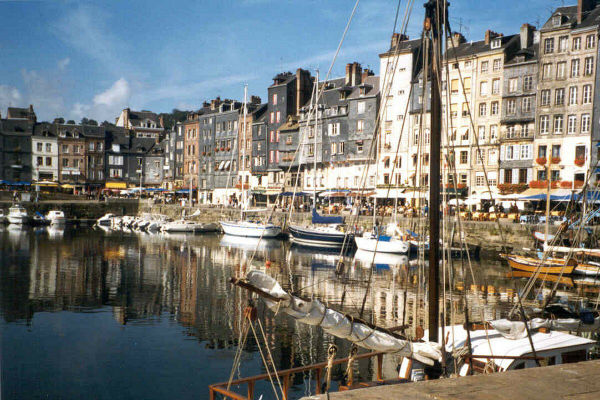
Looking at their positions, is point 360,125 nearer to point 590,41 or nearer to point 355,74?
point 355,74

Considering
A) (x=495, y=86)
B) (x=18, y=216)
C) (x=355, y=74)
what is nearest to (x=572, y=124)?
(x=495, y=86)

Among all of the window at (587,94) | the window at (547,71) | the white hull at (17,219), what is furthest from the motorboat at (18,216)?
the window at (587,94)

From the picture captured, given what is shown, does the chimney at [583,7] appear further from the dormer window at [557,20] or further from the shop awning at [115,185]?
the shop awning at [115,185]

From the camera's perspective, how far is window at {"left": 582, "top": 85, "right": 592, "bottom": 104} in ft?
176

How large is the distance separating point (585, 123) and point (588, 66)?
18.3 feet

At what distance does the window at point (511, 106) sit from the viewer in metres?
59.4

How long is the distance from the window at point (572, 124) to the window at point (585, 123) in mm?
665

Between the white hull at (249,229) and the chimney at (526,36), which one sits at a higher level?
the chimney at (526,36)

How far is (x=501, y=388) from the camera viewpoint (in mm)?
7371

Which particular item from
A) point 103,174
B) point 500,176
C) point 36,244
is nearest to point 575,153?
point 500,176

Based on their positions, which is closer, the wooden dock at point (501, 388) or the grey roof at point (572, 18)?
the wooden dock at point (501, 388)

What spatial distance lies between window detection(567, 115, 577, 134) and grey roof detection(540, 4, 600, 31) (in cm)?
881

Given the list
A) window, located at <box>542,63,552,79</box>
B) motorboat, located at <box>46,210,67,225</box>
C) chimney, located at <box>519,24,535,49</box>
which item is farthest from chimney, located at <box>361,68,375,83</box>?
motorboat, located at <box>46,210,67,225</box>

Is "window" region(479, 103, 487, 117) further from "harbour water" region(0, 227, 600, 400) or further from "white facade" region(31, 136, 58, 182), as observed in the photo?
"white facade" region(31, 136, 58, 182)
